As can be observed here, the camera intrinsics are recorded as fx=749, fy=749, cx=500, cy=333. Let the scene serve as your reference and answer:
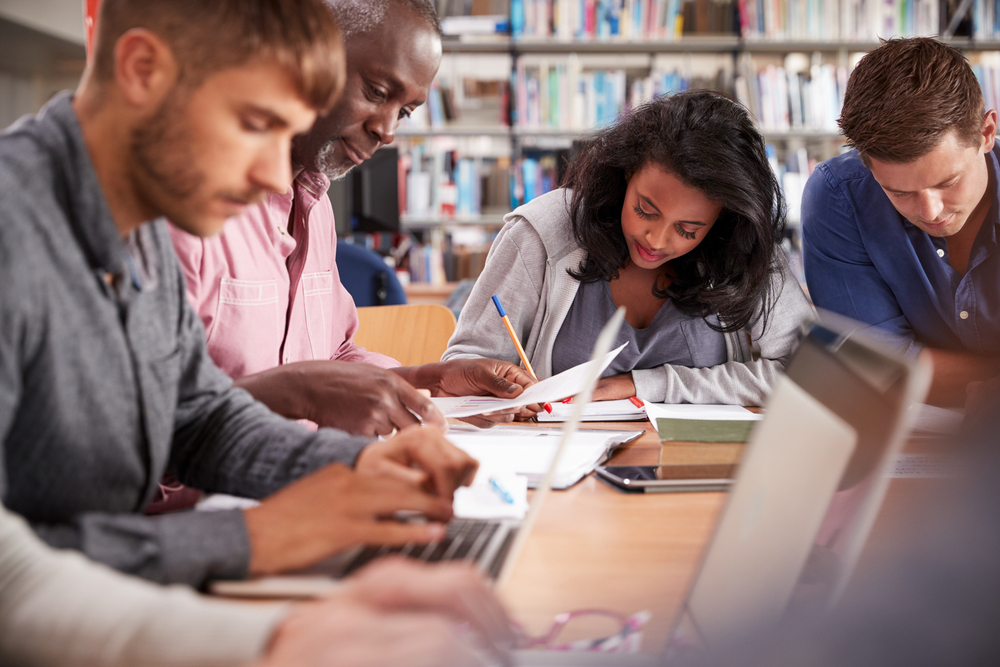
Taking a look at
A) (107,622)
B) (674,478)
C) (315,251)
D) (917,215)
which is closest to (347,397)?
(674,478)

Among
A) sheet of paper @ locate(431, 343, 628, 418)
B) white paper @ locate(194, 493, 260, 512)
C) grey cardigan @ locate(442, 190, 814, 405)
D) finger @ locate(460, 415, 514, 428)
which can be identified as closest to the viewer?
white paper @ locate(194, 493, 260, 512)

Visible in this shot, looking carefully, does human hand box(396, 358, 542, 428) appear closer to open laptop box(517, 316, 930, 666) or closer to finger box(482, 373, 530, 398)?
finger box(482, 373, 530, 398)

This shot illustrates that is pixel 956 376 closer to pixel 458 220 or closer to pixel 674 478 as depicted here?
pixel 674 478

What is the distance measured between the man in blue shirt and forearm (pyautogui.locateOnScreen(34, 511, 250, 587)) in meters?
1.29

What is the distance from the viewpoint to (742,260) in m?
1.68

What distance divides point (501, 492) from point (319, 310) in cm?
77

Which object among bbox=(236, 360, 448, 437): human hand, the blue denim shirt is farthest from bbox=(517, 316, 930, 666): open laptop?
the blue denim shirt

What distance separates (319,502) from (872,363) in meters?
0.42

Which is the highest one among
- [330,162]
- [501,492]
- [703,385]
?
[330,162]

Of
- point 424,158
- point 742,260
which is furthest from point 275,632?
point 424,158

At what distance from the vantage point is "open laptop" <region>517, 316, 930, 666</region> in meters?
0.40

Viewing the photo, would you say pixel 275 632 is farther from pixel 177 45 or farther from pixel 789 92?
pixel 789 92

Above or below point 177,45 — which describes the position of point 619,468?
below

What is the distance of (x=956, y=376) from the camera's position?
4.72ft
